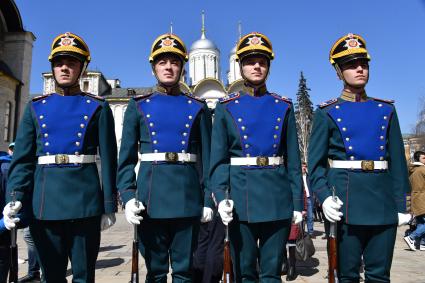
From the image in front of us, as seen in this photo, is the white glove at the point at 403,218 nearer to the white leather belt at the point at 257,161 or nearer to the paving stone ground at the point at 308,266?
the white leather belt at the point at 257,161

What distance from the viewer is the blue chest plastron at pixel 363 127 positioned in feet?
11.2

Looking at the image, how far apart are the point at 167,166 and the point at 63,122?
2.98ft

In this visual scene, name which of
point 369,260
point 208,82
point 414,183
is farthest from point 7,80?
point 208,82

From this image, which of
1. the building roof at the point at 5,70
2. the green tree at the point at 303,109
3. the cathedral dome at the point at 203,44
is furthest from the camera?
the cathedral dome at the point at 203,44

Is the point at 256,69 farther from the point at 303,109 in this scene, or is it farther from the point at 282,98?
the point at 303,109

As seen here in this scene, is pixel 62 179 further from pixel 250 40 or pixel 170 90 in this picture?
pixel 250 40

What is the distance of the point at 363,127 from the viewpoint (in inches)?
135

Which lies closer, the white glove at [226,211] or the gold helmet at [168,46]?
the white glove at [226,211]

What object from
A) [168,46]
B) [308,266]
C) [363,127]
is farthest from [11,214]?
[308,266]

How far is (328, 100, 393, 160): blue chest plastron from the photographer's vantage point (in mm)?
3404

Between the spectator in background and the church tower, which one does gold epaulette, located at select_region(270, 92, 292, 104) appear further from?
the church tower

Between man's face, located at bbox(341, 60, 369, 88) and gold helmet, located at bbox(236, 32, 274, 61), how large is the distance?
679 millimetres

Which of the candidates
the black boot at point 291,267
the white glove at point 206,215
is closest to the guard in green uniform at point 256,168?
the white glove at point 206,215

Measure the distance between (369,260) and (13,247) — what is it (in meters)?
2.91
